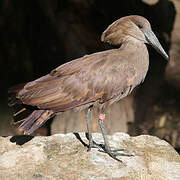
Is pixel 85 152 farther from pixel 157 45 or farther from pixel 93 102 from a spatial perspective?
pixel 157 45

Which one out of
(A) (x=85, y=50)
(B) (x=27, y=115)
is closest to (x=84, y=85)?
(B) (x=27, y=115)

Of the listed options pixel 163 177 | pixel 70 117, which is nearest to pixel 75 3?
pixel 70 117

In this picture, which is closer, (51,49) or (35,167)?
(35,167)

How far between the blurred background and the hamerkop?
1449mm

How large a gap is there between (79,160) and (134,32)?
113 centimetres

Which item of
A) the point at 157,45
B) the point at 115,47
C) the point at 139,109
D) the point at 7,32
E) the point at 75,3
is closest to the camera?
the point at 157,45

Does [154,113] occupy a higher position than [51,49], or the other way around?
[51,49]

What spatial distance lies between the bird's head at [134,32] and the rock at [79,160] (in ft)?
2.76

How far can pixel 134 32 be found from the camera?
3.38 meters

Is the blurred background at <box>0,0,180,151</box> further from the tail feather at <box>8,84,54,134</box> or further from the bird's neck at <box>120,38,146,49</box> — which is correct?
the tail feather at <box>8,84,54,134</box>

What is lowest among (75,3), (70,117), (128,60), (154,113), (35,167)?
(154,113)

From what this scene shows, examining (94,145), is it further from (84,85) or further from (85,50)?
(85,50)

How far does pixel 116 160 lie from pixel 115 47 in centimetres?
100

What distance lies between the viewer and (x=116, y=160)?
330 cm
